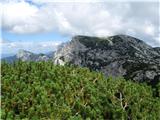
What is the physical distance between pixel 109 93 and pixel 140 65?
8566 centimetres

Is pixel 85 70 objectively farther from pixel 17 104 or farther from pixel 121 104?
pixel 17 104

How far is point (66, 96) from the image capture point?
5206 cm

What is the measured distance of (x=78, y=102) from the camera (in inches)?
2002

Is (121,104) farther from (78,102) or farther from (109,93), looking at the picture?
(78,102)

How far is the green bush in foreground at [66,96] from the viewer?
43156 millimetres

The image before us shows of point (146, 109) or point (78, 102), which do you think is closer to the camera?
point (78, 102)

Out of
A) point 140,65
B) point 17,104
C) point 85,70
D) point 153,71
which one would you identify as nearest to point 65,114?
point 17,104

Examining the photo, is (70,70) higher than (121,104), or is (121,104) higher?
(70,70)

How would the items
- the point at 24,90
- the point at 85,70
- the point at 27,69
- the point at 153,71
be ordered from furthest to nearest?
the point at 153,71, the point at 85,70, the point at 27,69, the point at 24,90

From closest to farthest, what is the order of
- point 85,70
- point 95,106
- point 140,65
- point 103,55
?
point 95,106 → point 85,70 → point 140,65 → point 103,55

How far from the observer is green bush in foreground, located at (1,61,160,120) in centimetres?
4316

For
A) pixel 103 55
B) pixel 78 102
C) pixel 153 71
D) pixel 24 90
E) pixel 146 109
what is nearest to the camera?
pixel 24 90

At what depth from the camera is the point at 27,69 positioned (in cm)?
6525

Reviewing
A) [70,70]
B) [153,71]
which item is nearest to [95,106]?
[70,70]
